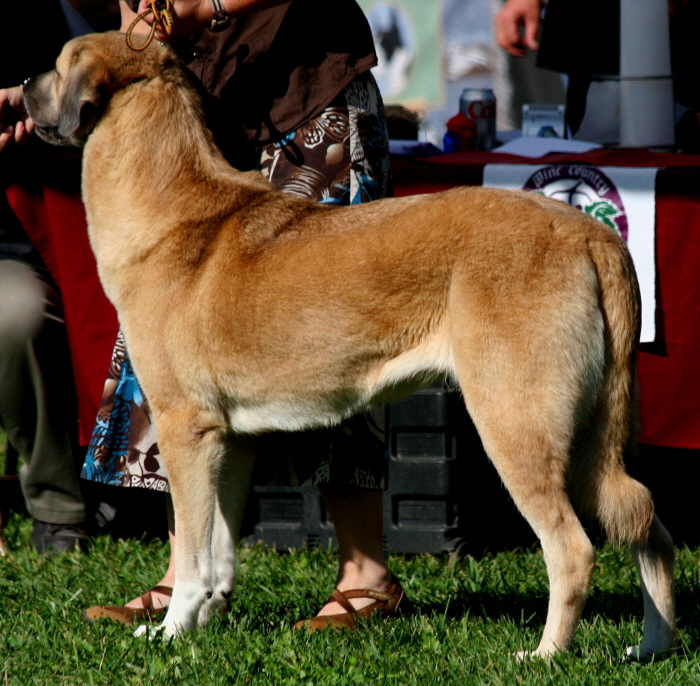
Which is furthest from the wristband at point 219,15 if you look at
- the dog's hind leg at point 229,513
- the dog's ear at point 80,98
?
the dog's hind leg at point 229,513

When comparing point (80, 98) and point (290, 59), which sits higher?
point (290, 59)

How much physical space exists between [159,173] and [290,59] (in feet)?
1.81

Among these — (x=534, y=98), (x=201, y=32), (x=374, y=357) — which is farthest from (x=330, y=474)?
(x=534, y=98)

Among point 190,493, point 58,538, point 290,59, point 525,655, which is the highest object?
point 290,59

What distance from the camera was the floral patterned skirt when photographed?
301 centimetres

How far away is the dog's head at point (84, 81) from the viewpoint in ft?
9.28

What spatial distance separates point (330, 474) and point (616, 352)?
3.39 ft

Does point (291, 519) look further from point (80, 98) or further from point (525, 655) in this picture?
point (80, 98)

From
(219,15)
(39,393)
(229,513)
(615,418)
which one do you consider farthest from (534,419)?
(39,393)

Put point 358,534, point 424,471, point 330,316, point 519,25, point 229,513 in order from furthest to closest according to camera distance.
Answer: point 519,25, point 424,471, point 358,534, point 229,513, point 330,316

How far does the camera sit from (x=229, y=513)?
307 centimetres

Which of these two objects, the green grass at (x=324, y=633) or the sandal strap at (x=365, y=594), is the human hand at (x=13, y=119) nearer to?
the green grass at (x=324, y=633)

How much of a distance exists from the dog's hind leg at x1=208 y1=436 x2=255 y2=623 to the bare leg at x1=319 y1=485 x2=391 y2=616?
0.95ft

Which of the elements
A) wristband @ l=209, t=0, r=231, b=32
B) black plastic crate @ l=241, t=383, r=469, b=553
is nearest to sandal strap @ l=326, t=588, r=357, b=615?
black plastic crate @ l=241, t=383, r=469, b=553
